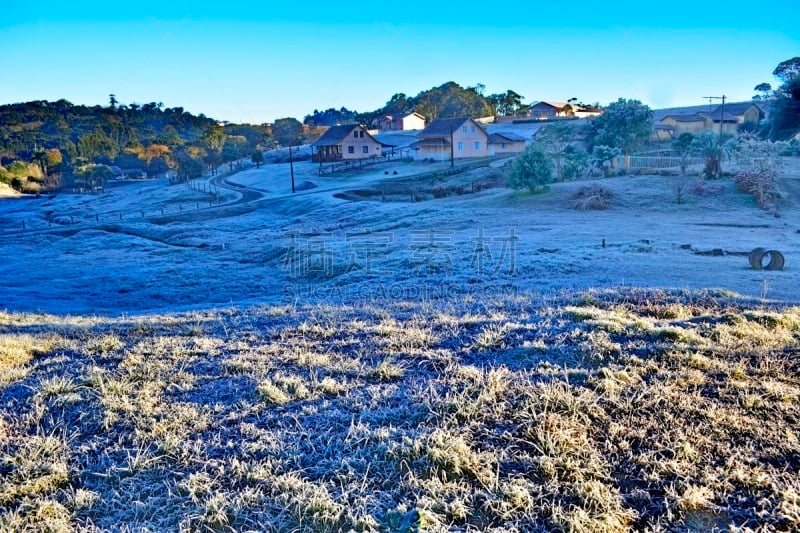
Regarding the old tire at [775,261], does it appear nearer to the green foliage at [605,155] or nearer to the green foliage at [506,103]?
the green foliage at [605,155]

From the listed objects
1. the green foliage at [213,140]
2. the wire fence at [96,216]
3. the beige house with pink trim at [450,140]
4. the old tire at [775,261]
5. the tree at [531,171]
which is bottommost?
the wire fence at [96,216]

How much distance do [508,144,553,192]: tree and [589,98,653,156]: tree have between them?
13193mm

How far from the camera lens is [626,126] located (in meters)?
46.9

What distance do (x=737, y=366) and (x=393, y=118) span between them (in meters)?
98.3

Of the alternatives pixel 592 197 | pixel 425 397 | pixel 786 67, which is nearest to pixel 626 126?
pixel 592 197

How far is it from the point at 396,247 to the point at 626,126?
30.7m

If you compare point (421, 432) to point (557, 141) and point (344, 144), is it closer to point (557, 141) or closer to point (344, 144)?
point (557, 141)

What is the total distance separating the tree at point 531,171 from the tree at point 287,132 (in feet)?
238

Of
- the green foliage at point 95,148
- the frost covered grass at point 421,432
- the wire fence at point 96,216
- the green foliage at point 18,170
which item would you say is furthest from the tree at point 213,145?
the frost covered grass at point 421,432

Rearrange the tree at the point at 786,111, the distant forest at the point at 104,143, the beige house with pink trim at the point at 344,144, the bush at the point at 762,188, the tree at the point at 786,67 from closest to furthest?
1. the bush at the point at 762,188
2. the tree at the point at 786,111
3. the tree at the point at 786,67
4. the beige house with pink trim at the point at 344,144
5. the distant forest at the point at 104,143

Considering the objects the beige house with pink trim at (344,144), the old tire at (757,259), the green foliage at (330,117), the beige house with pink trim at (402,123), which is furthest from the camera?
the green foliage at (330,117)

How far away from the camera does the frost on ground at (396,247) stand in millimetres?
16891

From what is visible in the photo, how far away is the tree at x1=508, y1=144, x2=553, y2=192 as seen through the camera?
3612cm

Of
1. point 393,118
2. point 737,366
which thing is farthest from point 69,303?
point 393,118
